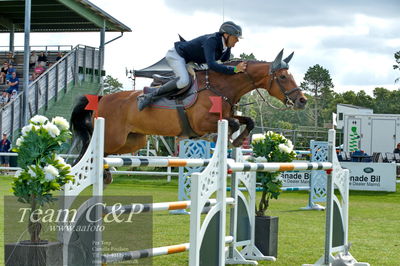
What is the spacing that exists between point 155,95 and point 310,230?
2.50m

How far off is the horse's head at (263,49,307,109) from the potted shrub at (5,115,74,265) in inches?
143

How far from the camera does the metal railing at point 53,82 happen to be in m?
19.8

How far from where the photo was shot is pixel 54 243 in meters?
3.98

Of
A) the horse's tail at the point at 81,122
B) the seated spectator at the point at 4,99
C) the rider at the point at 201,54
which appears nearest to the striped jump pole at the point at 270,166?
the rider at the point at 201,54

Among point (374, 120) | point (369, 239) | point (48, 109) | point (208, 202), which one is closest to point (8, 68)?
point (48, 109)

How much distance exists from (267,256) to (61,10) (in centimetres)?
1688

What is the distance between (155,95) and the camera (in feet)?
24.8

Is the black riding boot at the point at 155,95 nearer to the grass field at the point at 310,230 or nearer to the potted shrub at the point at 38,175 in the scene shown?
the grass field at the point at 310,230

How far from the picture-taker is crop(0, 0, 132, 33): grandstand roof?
21047 mm

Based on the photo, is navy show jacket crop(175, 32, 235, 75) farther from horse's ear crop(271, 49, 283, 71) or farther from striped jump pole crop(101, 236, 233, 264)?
striped jump pole crop(101, 236, 233, 264)

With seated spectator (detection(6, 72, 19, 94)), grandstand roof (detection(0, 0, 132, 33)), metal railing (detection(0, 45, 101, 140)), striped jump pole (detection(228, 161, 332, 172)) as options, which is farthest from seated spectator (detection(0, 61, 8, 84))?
striped jump pole (detection(228, 161, 332, 172))

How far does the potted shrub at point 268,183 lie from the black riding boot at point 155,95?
1.07 m

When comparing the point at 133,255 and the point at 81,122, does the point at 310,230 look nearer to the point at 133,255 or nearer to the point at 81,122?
the point at 81,122

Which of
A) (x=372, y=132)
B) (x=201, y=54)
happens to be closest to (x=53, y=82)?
(x=372, y=132)
